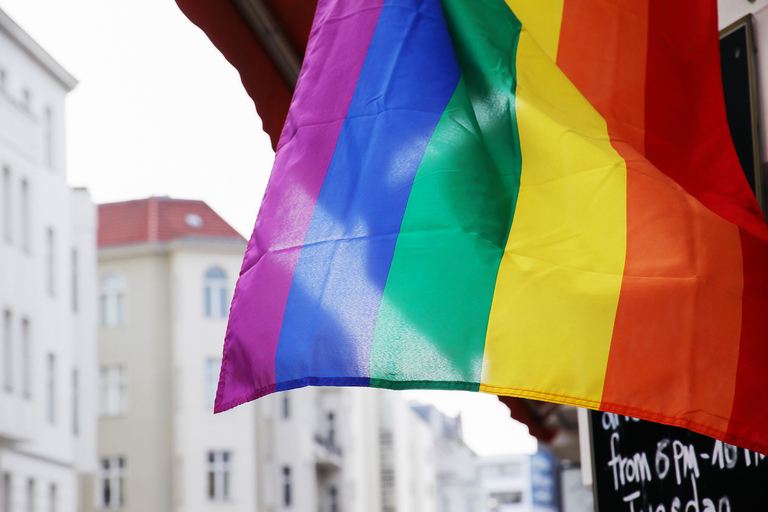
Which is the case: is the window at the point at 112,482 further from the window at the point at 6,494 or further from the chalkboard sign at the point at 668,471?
the chalkboard sign at the point at 668,471

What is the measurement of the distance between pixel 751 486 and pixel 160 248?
32743mm

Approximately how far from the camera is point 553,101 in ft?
8.81

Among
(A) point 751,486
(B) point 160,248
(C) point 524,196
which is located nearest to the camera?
(C) point 524,196

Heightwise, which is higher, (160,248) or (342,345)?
(160,248)

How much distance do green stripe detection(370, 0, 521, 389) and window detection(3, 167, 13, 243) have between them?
21754 millimetres

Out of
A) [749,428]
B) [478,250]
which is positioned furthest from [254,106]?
[749,428]

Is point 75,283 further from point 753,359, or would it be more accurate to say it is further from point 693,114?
point 753,359

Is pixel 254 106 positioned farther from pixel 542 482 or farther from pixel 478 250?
pixel 542 482

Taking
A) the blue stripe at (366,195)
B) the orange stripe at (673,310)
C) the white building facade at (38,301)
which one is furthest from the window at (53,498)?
the orange stripe at (673,310)

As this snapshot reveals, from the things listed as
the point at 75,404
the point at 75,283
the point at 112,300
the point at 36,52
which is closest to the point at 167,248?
the point at 112,300

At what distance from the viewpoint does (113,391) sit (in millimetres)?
34062

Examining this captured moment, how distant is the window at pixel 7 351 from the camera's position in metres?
21.8

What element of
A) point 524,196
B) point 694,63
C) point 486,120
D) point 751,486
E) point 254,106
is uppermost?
point 254,106

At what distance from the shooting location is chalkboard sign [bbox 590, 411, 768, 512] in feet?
10.5
